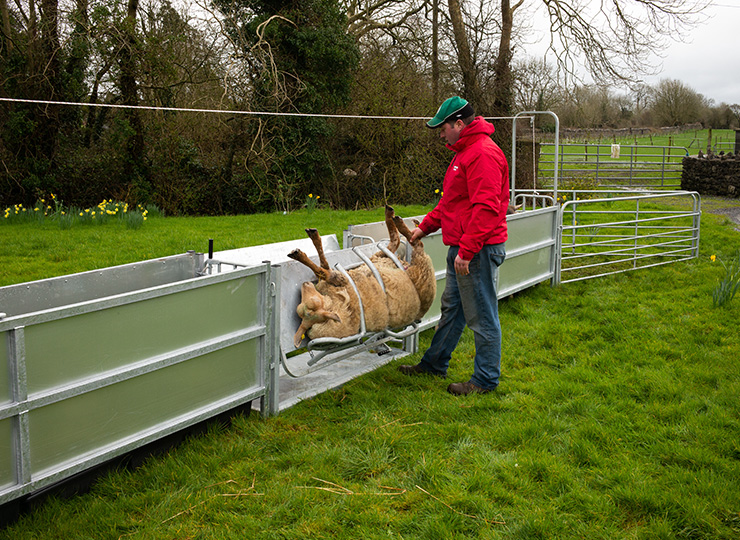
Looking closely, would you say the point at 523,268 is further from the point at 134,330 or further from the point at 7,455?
the point at 7,455

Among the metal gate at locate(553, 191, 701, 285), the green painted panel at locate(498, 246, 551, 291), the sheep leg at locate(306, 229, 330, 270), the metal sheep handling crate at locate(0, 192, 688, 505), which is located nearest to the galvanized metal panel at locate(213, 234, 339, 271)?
the metal sheep handling crate at locate(0, 192, 688, 505)

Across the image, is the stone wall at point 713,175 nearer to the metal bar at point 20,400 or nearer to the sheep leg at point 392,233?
the sheep leg at point 392,233

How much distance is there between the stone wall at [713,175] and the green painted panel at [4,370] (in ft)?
78.0

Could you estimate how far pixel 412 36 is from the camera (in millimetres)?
20062

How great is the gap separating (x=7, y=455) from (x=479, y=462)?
7.88ft

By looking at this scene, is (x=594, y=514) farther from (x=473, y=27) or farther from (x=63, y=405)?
(x=473, y=27)

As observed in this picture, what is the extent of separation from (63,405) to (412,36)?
19004 millimetres

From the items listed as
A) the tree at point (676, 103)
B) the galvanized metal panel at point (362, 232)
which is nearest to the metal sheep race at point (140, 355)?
the galvanized metal panel at point (362, 232)

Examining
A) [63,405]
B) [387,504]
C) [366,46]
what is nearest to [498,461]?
[387,504]

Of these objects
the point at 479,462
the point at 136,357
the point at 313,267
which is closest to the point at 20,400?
the point at 136,357

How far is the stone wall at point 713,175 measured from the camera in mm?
22281

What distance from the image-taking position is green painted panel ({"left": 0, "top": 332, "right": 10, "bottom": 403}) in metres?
2.75

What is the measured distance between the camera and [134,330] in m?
3.34

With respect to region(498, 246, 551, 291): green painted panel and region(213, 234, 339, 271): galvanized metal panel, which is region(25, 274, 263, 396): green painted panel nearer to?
region(213, 234, 339, 271): galvanized metal panel
